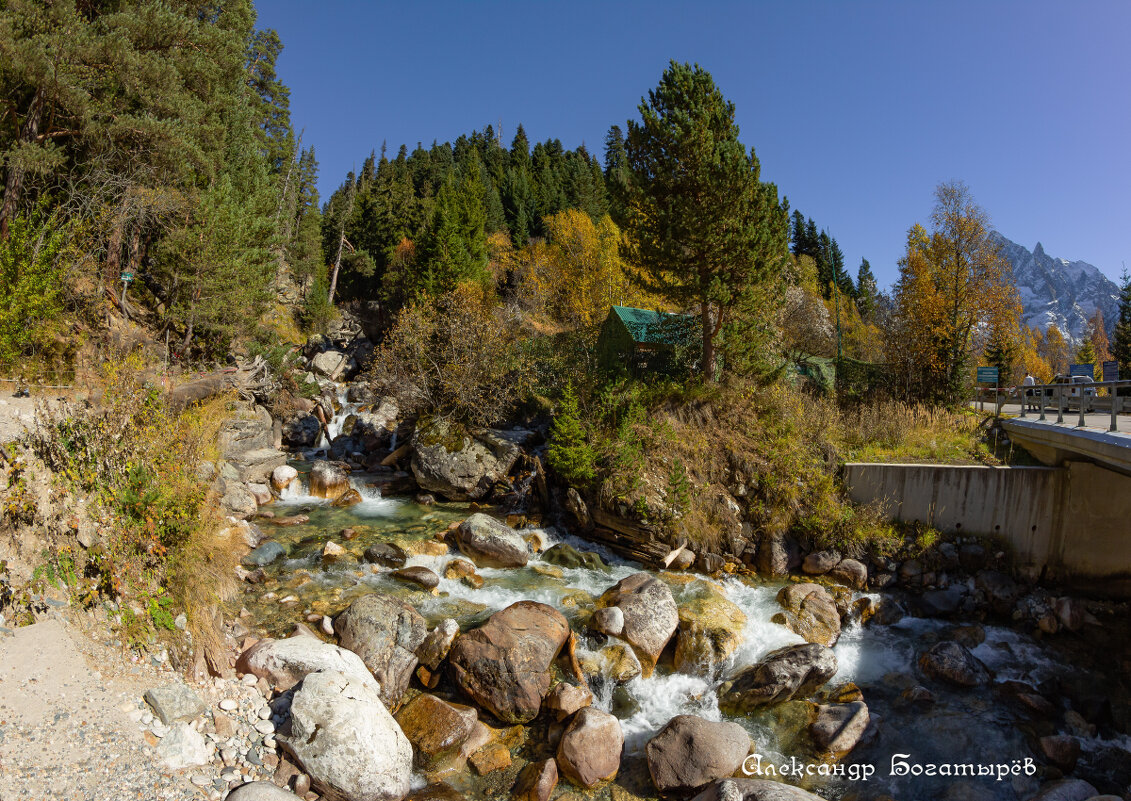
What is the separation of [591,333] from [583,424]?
10592 millimetres

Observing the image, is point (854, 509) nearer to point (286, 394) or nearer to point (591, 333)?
point (591, 333)

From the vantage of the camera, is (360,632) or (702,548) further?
(702,548)

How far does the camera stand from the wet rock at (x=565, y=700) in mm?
8461

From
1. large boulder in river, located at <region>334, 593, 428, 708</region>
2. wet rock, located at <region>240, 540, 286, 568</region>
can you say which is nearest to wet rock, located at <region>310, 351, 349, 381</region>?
wet rock, located at <region>240, 540, 286, 568</region>

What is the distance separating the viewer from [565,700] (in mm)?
8539

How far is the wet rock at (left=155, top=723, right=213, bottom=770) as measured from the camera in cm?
588

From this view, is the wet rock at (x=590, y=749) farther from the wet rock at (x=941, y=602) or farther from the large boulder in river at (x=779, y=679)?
the wet rock at (x=941, y=602)

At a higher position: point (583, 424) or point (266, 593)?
point (583, 424)

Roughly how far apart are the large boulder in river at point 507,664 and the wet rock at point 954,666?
24.2 feet

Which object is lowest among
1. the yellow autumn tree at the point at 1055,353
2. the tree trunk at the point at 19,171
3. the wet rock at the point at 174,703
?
the wet rock at the point at 174,703

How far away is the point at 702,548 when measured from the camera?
14484mm

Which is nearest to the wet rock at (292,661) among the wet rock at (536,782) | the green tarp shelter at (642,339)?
the wet rock at (536,782)

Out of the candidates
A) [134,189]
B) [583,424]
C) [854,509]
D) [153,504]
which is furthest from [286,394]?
[854,509]

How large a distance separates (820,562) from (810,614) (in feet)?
8.61
